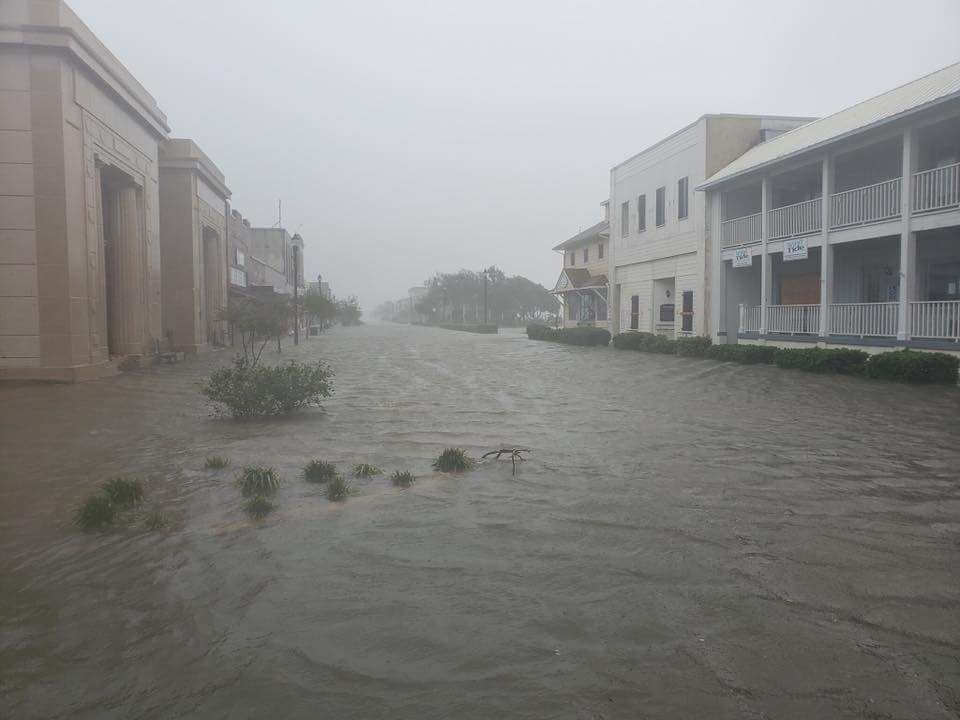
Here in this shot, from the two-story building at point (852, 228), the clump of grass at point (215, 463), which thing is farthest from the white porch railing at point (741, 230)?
the clump of grass at point (215, 463)

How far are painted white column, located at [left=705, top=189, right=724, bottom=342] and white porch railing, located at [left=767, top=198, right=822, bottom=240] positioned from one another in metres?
2.99

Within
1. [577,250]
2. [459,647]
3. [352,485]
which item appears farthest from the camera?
[577,250]

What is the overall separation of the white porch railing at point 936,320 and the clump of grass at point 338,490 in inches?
615

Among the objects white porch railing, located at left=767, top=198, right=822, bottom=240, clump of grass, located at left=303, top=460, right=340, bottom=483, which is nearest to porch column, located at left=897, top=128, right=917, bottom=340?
white porch railing, located at left=767, top=198, right=822, bottom=240

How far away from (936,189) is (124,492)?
1886 cm

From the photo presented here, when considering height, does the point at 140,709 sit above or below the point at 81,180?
below

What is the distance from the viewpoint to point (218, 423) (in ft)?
32.0

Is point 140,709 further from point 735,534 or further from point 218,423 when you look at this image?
point 218,423

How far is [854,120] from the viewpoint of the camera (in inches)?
773

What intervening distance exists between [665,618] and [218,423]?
7.99 m

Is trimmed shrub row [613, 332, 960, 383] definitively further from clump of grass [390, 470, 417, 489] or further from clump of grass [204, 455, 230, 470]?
clump of grass [204, 455, 230, 470]

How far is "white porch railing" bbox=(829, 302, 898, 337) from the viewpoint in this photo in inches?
711

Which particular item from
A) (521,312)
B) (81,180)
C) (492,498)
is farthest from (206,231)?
(521,312)

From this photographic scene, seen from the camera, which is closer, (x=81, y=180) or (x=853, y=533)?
(x=853, y=533)
